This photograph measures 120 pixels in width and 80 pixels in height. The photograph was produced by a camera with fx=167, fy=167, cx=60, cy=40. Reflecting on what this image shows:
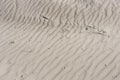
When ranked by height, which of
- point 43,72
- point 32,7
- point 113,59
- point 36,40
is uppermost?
point 32,7

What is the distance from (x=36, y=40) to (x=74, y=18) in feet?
5.18

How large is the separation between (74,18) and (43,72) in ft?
8.17

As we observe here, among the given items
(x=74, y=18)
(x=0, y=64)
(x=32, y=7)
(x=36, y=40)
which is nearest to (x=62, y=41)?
(x=36, y=40)

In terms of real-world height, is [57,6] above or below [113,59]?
above

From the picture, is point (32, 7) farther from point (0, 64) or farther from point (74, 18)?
point (0, 64)

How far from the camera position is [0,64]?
417 centimetres

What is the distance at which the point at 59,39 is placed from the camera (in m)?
4.93

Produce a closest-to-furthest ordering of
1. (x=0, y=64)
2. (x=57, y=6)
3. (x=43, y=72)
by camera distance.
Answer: (x=43, y=72)
(x=0, y=64)
(x=57, y=6)

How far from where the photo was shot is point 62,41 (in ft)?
15.8

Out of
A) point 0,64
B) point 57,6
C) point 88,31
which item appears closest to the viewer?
point 0,64

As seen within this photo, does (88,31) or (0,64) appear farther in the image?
(88,31)

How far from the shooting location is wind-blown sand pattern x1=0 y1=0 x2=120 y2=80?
12.8 ft

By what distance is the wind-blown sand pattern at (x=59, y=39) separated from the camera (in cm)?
390

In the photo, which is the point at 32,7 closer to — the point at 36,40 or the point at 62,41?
the point at 36,40
